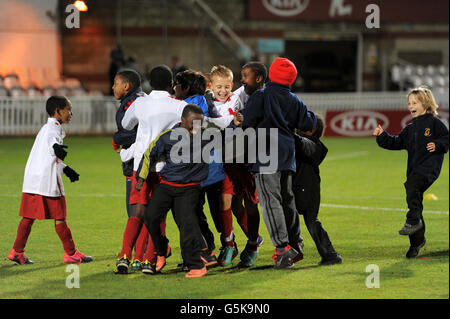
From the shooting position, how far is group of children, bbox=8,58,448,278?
23.3ft

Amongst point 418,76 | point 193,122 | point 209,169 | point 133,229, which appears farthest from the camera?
point 418,76

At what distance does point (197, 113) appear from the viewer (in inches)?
276

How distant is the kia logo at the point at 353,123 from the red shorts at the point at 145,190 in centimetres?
1893

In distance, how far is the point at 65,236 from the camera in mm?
7766

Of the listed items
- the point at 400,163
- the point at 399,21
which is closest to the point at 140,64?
the point at 399,21

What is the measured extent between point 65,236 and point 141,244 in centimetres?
82

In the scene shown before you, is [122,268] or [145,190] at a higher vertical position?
[145,190]

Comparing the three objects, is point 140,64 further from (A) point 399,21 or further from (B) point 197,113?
(B) point 197,113

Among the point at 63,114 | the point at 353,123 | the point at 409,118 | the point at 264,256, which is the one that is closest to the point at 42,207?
the point at 63,114

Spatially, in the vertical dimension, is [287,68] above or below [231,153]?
above

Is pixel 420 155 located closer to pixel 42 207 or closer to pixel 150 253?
pixel 150 253

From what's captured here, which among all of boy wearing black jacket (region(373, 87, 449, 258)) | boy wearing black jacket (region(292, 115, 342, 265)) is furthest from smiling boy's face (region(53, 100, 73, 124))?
boy wearing black jacket (region(373, 87, 449, 258))

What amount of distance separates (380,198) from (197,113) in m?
6.44

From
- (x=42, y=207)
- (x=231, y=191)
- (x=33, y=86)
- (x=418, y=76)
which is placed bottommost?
(x=42, y=207)
